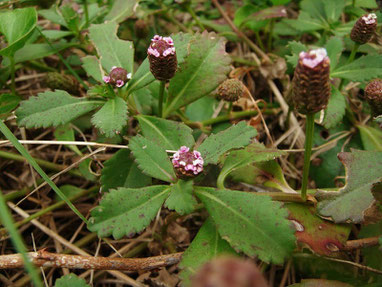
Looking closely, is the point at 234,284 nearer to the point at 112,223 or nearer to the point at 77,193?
the point at 112,223

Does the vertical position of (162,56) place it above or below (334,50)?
above

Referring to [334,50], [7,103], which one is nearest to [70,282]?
[7,103]

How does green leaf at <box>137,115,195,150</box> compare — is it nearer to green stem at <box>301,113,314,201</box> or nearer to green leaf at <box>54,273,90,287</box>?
green stem at <box>301,113,314,201</box>

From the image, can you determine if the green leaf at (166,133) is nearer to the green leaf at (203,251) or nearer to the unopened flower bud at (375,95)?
the green leaf at (203,251)

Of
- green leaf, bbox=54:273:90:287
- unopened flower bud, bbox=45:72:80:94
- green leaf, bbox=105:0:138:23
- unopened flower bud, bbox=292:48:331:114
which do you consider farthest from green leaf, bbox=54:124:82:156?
unopened flower bud, bbox=292:48:331:114

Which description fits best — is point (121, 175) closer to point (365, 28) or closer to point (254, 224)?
point (254, 224)

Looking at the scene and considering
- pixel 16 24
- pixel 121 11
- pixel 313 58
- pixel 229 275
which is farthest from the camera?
pixel 121 11
